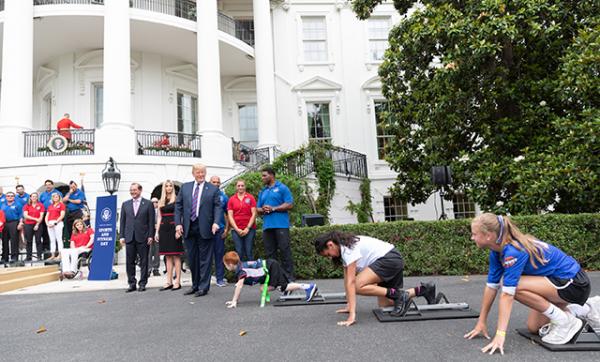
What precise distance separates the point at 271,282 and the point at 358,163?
1323 cm

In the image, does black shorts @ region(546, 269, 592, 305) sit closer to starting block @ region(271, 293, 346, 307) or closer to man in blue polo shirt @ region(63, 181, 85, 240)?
starting block @ region(271, 293, 346, 307)

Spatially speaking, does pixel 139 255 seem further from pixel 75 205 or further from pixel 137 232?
pixel 75 205

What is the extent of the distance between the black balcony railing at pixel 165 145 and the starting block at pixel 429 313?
1125 centimetres

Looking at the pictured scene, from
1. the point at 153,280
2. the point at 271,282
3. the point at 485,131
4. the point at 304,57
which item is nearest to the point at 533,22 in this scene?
the point at 485,131

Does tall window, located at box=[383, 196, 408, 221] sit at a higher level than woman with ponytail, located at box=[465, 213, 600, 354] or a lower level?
higher

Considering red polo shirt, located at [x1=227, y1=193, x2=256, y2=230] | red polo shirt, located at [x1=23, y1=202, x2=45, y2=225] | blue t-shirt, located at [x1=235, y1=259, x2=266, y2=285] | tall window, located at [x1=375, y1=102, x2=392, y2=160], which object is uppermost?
tall window, located at [x1=375, y1=102, x2=392, y2=160]

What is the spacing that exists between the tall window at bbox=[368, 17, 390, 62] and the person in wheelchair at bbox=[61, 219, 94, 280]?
15.0 meters

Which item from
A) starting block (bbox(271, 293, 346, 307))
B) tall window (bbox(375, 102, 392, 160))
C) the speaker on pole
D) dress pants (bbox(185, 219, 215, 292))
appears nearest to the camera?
starting block (bbox(271, 293, 346, 307))

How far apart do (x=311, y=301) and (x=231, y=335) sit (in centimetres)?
169

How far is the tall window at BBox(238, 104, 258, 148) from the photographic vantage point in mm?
19827

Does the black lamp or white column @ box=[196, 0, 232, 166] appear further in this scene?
white column @ box=[196, 0, 232, 166]

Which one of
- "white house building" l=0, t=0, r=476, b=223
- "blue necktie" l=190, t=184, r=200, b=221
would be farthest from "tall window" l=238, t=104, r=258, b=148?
"blue necktie" l=190, t=184, r=200, b=221

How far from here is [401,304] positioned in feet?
14.3

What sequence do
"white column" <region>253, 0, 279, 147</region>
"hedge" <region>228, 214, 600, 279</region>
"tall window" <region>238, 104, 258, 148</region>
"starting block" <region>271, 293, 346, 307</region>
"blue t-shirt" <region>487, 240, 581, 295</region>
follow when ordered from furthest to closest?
"tall window" <region>238, 104, 258, 148</region>
"white column" <region>253, 0, 279, 147</region>
"hedge" <region>228, 214, 600, 279</region>
"starting block" <region>271, 293, 346, 307</region>
"blue t-shirt" <region>487, 240, 581, 295</region>
